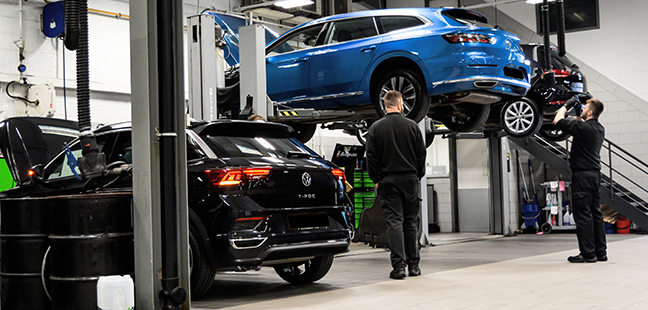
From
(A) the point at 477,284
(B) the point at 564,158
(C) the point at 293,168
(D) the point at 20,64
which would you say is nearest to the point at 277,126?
(C) the point at 293,168

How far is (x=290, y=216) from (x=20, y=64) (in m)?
7.85

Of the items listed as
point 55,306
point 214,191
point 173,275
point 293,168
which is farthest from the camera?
point 293,168

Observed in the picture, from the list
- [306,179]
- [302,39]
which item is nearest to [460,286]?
[306,179]

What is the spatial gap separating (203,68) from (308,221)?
11.7 feet

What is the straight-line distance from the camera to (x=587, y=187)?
8234 mm

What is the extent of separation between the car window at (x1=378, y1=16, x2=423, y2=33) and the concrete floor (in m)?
2.81

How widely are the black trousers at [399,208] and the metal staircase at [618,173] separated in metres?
9.14

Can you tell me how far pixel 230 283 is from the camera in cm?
720

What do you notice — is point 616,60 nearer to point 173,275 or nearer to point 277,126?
point 277,126

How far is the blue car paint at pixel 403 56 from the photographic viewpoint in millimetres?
7383

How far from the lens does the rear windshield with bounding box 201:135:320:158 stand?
18.5 feet

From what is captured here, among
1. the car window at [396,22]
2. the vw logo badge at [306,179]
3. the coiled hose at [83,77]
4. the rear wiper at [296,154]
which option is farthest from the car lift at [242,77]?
the coiled hose at [83,77]

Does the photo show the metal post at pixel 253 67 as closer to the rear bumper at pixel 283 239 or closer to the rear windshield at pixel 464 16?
the rear windshield at pixel 464 16

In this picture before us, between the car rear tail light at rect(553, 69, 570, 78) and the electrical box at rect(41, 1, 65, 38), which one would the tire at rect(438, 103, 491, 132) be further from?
the electrical box at rect(41, 1, 65, 38)
